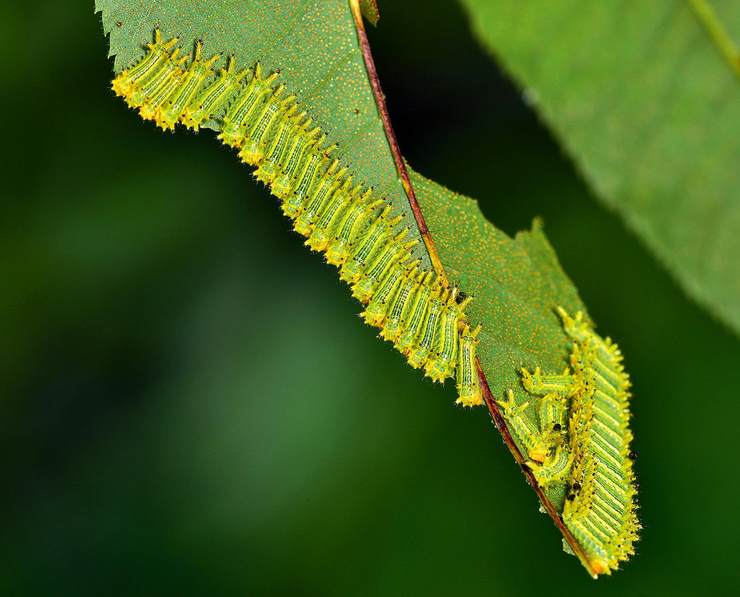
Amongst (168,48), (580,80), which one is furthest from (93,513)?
(580,80)

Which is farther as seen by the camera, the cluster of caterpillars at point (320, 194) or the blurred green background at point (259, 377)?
the blurred green background at point (259, 377)

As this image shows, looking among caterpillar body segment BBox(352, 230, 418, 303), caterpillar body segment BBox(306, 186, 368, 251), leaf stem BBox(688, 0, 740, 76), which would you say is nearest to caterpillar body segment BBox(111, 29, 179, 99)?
caterpillar body segment BBox(306, 186, 368, 251)

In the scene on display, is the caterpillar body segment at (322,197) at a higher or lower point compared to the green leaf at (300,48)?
lower

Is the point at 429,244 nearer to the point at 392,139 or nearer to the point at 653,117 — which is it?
the point at 392,139

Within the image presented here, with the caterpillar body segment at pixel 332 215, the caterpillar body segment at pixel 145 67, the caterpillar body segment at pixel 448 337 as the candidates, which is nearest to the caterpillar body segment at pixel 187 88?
the caterpillar body segment at pixel 145 67

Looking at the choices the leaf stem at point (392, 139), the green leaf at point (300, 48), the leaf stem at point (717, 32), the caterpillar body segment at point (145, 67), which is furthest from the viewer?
the caterpillar body segment at point (145, 67)

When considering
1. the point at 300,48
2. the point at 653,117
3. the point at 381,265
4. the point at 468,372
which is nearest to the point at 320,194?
the point at 381,265

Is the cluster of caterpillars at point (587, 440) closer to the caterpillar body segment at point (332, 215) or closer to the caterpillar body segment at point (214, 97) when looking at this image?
the caterpillar body segment at point (332, 215)
